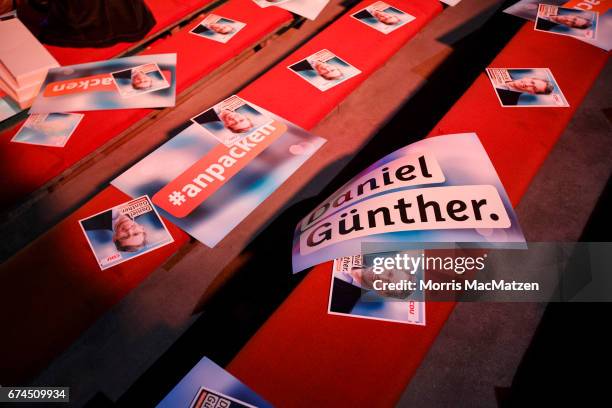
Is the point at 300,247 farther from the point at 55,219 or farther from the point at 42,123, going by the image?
the point at 55,219

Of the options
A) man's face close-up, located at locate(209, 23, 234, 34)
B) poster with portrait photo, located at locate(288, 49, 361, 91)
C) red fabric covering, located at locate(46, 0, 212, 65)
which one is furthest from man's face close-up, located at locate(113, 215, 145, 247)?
man's face close-up, located at locate(209, 23, 234, 34)

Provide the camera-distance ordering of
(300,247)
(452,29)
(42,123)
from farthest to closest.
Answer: (452,29) < (42,123) < (300,247)

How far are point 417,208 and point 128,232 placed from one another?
1098 mm

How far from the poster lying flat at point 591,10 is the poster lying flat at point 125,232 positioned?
2339 millimetres

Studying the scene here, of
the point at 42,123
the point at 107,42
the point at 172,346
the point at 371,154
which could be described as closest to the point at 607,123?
the point at 371,154

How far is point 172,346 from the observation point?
179 cm

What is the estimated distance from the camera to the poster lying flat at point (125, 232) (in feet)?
4.37

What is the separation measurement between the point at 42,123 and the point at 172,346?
51.1 inches

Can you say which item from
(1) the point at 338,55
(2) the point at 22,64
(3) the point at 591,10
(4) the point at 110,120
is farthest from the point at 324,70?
(3) the point at 591,10

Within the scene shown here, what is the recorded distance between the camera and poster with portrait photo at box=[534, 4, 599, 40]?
2041 millimetres

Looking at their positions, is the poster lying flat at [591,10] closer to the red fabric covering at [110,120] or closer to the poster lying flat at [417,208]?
the poster lying flat at [417,208]

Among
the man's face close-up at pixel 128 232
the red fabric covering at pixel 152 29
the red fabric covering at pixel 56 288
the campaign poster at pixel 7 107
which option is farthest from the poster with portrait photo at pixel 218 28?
the man's face close-up at pixel 128 232

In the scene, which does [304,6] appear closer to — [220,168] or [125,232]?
[220,168]

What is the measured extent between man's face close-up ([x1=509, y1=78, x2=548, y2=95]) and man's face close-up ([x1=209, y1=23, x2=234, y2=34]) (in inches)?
64.8
